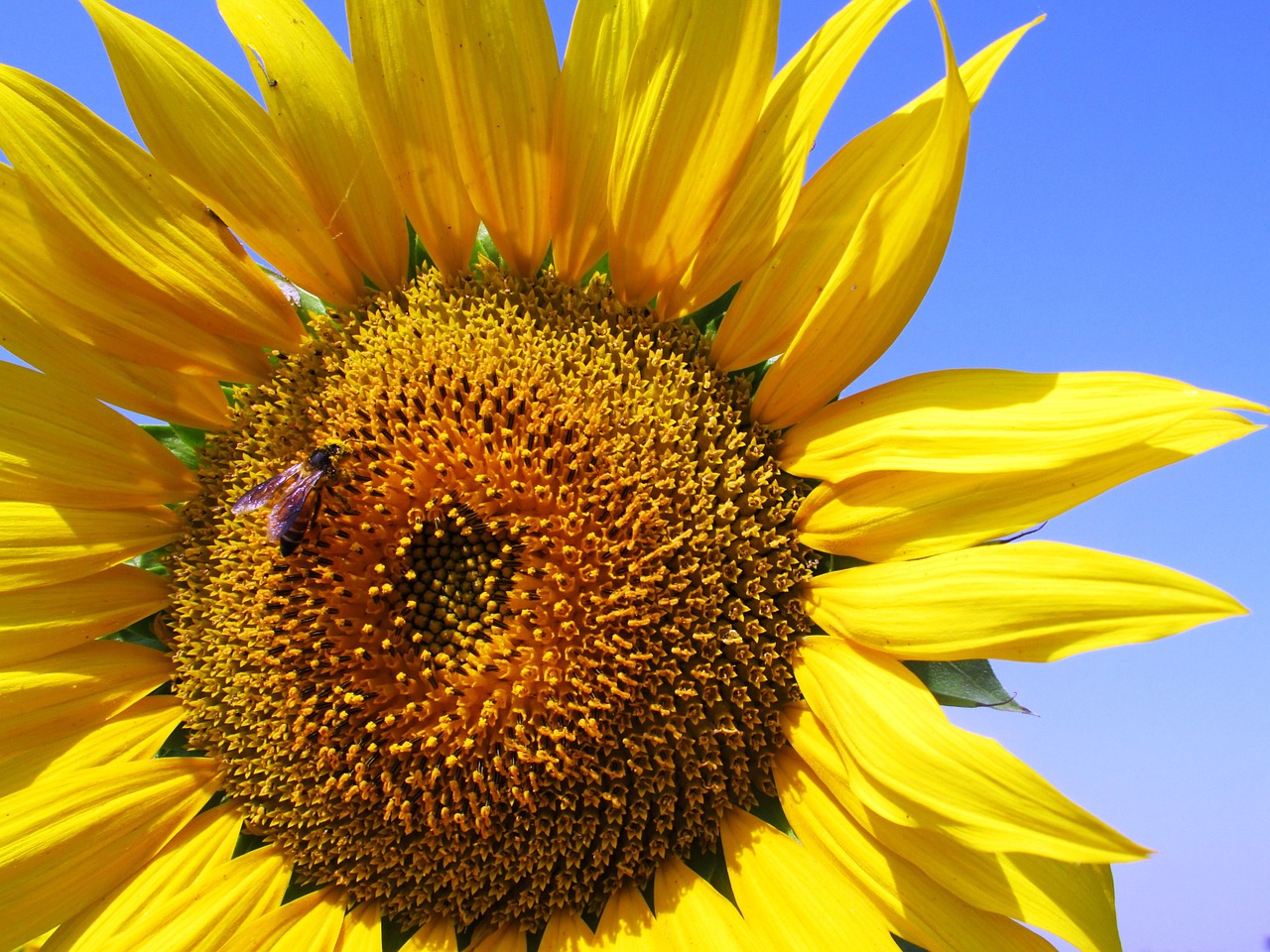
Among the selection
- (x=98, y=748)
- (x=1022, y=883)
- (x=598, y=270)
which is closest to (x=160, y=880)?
(x=98, y=748)

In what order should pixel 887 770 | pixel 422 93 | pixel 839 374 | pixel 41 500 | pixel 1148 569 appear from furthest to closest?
pixel 41 500, pixel 422 93, pixel 839 374, pixel 887 770, pixel 1148 569

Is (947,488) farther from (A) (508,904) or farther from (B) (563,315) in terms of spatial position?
(A) (508,904)

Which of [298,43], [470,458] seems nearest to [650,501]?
[470,458]

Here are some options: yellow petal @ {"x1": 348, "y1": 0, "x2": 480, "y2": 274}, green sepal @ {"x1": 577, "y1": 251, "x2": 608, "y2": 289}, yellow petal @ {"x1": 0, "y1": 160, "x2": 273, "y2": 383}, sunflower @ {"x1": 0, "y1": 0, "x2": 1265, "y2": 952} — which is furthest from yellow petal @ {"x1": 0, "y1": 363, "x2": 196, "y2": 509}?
green sepal @ {"x1": 577, "y1": 251, "x2": 608, "y2": 289}

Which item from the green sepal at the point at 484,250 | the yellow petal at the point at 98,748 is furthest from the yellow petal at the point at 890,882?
the yellow petal at the point at 98,748

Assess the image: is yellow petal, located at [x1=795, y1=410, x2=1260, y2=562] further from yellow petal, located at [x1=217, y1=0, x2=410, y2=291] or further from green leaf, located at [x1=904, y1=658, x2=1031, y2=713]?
yellow petal, located at [x1=217, y1=0, x2=410, y2=291]

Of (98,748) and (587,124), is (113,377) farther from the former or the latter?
(587,124)
